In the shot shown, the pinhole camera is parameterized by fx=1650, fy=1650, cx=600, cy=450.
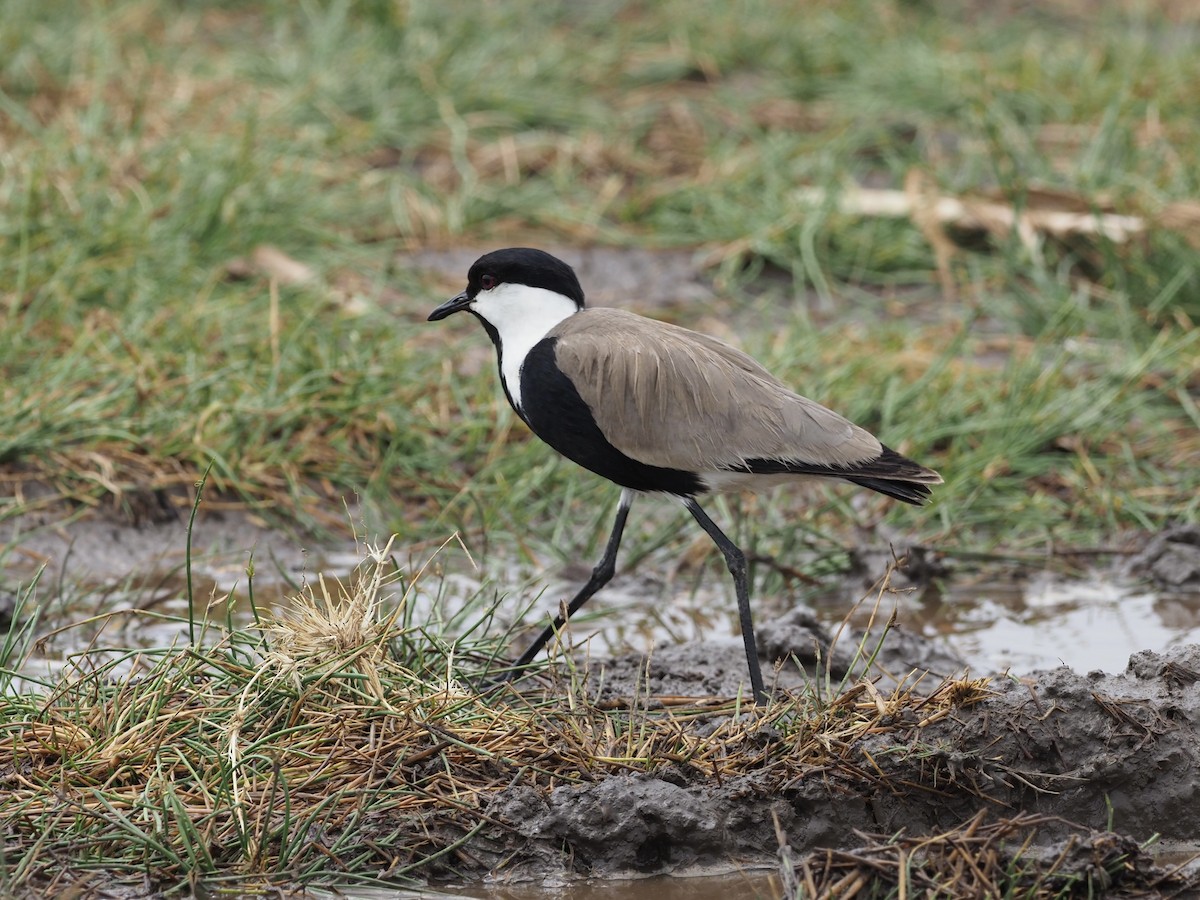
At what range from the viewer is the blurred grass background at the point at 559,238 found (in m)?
6.31

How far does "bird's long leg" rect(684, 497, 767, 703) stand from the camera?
4.44 meters

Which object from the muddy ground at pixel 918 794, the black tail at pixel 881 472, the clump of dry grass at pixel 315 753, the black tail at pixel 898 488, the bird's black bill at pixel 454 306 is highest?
the bird's black bill at pixel 454 306

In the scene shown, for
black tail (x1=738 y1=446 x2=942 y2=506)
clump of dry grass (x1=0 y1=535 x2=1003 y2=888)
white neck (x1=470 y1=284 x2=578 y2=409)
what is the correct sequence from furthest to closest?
white neck (x1=470 y1=284 x2=578 y2=409)
black tail (x1=738 y1=446 x2=942 y2=506)
clump of dry grass (x1=0 y1=535 x2=1003 y2=888)

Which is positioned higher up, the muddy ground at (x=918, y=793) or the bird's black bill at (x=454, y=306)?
the bird's black bill at (x=454, y=306)

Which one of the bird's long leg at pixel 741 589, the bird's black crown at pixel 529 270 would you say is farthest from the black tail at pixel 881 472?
the bird's black crown at pixel 529 270

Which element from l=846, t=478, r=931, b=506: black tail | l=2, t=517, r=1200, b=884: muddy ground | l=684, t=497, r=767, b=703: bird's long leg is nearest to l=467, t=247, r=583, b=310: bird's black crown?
l=684, t=497, r=767, b=703: bird's long leg

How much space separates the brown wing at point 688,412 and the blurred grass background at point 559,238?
818mm

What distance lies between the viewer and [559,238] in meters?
8.79

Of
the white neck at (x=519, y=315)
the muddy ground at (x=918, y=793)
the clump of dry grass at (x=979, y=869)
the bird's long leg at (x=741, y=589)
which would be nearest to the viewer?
the clump of dry grass at (x=979, y=869)

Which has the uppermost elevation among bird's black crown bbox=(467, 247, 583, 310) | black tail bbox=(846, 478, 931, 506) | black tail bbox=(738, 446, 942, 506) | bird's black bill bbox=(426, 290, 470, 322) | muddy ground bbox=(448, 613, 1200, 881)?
bird's black crown bbox=(467, 247, 583, 310)

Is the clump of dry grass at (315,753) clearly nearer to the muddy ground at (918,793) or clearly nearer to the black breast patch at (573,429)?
the muddy ground at (918,793)

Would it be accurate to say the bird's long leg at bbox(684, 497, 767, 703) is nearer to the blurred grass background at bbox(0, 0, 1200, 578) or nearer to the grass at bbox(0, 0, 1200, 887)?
the grass at bbox(0, 0, 1200, 887)

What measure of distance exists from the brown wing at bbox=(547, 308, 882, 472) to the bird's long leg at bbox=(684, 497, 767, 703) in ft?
0.54

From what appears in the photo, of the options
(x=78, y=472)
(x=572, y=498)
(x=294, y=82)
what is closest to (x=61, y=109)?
(x=294, y=82)
